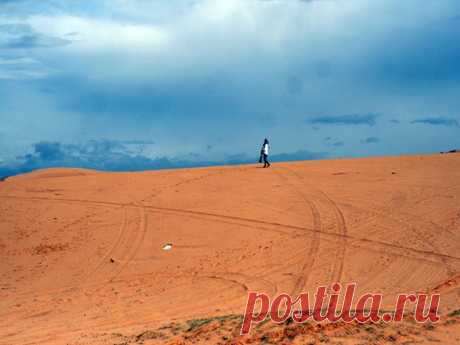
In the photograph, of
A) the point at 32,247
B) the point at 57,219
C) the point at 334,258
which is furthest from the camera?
the point at 57,219

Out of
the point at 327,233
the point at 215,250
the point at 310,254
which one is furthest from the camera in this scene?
the point at 327,233

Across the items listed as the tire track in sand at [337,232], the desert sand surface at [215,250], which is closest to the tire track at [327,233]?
the desert sand surface at [215,250]

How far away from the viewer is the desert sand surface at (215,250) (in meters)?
10.3

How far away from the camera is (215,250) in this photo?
17328 millimetres

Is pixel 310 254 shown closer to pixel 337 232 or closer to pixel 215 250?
pixel 337 232

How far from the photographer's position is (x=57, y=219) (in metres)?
21.5

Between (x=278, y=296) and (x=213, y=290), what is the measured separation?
6.34 feet

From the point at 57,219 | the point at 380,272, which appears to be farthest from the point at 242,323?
the point at 57,219

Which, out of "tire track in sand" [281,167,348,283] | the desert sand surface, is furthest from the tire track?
"tire track in sand" [281,167,348,283]

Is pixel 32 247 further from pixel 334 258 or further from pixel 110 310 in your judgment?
pixel 334 258

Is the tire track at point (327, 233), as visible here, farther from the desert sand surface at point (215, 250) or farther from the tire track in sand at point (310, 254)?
the tire track in sand at point (310, 254)

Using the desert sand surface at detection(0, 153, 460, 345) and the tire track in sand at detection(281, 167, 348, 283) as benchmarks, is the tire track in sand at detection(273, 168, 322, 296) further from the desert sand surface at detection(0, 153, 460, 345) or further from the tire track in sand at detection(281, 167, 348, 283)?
the tire track in sand at detection(281, 167, 348, 283)

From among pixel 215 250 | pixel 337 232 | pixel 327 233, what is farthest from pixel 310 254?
pixel 215 250

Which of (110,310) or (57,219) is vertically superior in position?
(57,219)
